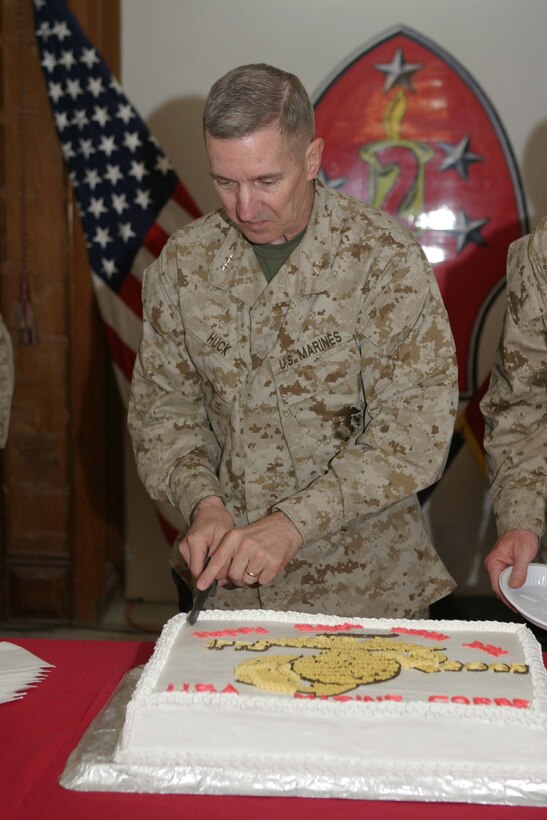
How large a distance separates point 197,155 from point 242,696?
286 centimetres

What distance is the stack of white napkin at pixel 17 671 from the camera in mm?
1217

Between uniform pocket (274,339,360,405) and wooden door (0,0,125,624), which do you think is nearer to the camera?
uniform pocket (274,339,360,405)

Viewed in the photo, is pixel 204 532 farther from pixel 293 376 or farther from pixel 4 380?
pixel 4 380

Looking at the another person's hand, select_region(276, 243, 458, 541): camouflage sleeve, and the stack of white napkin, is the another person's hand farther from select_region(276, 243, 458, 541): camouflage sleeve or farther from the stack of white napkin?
the stack of white napkin

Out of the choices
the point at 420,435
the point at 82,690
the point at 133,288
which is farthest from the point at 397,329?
the point at 133,288

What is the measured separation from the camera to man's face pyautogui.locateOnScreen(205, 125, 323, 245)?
4.78 feet

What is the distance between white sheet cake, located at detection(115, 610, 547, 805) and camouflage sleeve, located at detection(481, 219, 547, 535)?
1.90 ft

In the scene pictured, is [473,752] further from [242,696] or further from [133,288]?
[133,288]

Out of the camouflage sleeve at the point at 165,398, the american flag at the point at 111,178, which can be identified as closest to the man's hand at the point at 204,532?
the camouflage sleeve at the point at 165,398

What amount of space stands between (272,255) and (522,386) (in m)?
0.50

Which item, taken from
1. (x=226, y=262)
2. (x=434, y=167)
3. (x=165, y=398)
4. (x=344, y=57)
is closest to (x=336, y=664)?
(x=165, y=398)

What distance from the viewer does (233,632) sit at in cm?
122

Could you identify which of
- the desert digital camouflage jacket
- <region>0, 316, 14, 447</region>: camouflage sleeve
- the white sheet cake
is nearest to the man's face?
the desert digital camouflage jacket

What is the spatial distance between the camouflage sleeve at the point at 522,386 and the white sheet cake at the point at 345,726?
0.58m
